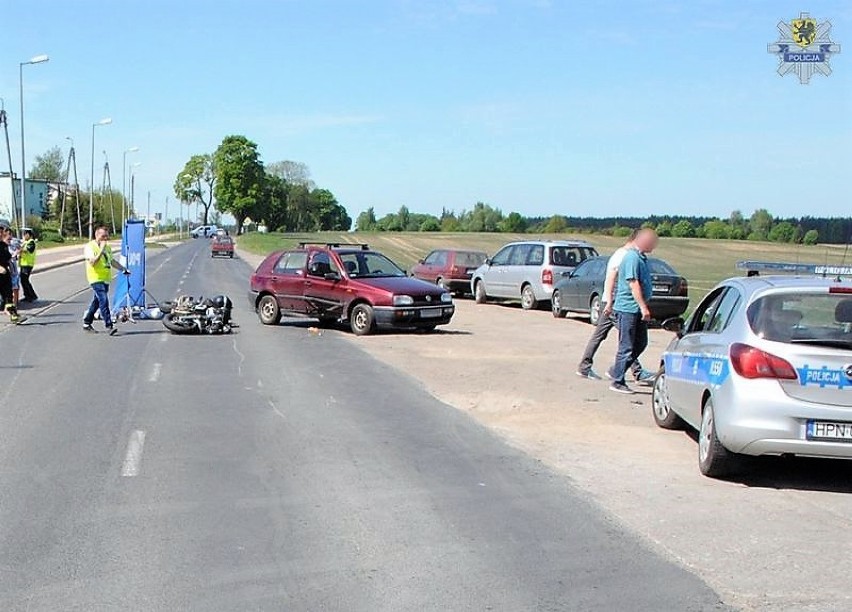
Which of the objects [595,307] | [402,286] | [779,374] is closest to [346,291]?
[402,286]

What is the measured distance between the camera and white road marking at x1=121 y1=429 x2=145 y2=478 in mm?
7594

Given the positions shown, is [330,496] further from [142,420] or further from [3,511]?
[142,420]

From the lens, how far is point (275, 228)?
13900 centimetres

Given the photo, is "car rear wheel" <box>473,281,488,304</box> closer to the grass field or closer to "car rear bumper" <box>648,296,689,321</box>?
"car rear bumper" <box>648,296,689,321</box>

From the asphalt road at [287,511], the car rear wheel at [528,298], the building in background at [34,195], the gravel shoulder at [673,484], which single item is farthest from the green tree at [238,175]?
the asphalt road at [287,511]

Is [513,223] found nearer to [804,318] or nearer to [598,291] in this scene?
[598,291]

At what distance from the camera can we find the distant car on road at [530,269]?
995 inches

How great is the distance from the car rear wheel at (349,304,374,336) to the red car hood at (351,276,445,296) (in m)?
0.45

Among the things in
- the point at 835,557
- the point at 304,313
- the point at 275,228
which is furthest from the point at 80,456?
the point at 275,228

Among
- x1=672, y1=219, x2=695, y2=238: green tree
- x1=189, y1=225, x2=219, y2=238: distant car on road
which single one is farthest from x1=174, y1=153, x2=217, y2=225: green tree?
x1=672, y1=219, x2=695, y2=238: green tree

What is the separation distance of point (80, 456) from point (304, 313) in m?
11.2

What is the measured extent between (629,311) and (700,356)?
348cm

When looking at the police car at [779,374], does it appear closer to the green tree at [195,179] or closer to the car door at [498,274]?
the car door at [498,274]

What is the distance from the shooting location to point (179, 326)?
18.1 meters
